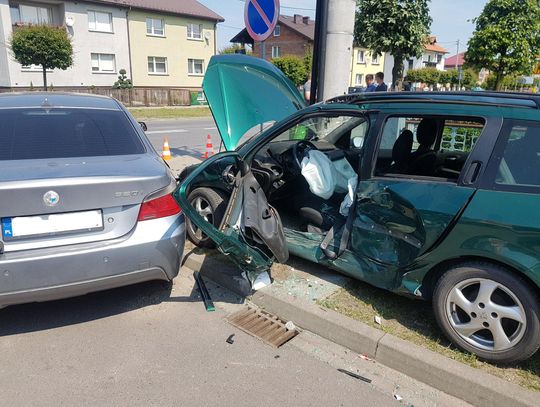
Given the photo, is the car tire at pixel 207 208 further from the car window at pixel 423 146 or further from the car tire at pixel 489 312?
the car tire at pixel 489 312

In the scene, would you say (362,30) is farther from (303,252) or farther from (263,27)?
(303,252)

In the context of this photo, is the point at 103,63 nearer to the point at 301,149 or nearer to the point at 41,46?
the point at 41,46

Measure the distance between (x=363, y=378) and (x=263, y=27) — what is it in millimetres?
4900

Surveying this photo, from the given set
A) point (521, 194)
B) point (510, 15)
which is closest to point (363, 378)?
point (521, 194)

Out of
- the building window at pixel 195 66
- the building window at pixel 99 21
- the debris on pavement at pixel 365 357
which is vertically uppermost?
the building window at pixel 99 21

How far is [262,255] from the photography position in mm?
3684

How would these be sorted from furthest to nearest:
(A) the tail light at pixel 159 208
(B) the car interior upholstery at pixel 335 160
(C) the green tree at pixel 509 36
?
1. (C) the green tree at pixel 509 36
2. (B) the car interior upholstery at pixel 335 160
3. (A) the tail light at pixel 159 208

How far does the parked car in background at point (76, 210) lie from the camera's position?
2.85 m

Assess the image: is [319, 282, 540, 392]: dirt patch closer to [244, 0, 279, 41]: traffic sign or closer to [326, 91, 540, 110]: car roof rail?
[326, 91, 540, 110]: car roof rail

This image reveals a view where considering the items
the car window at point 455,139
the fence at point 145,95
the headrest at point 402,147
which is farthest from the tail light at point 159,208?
the fence at point 145,95

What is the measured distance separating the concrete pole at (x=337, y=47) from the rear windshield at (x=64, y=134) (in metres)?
3.45

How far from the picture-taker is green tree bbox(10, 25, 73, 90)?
25.9m

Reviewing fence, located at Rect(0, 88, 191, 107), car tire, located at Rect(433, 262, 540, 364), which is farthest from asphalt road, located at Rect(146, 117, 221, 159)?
fence, located at Rect(0, 88, 191, 107)

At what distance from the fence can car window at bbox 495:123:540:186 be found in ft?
94.8
